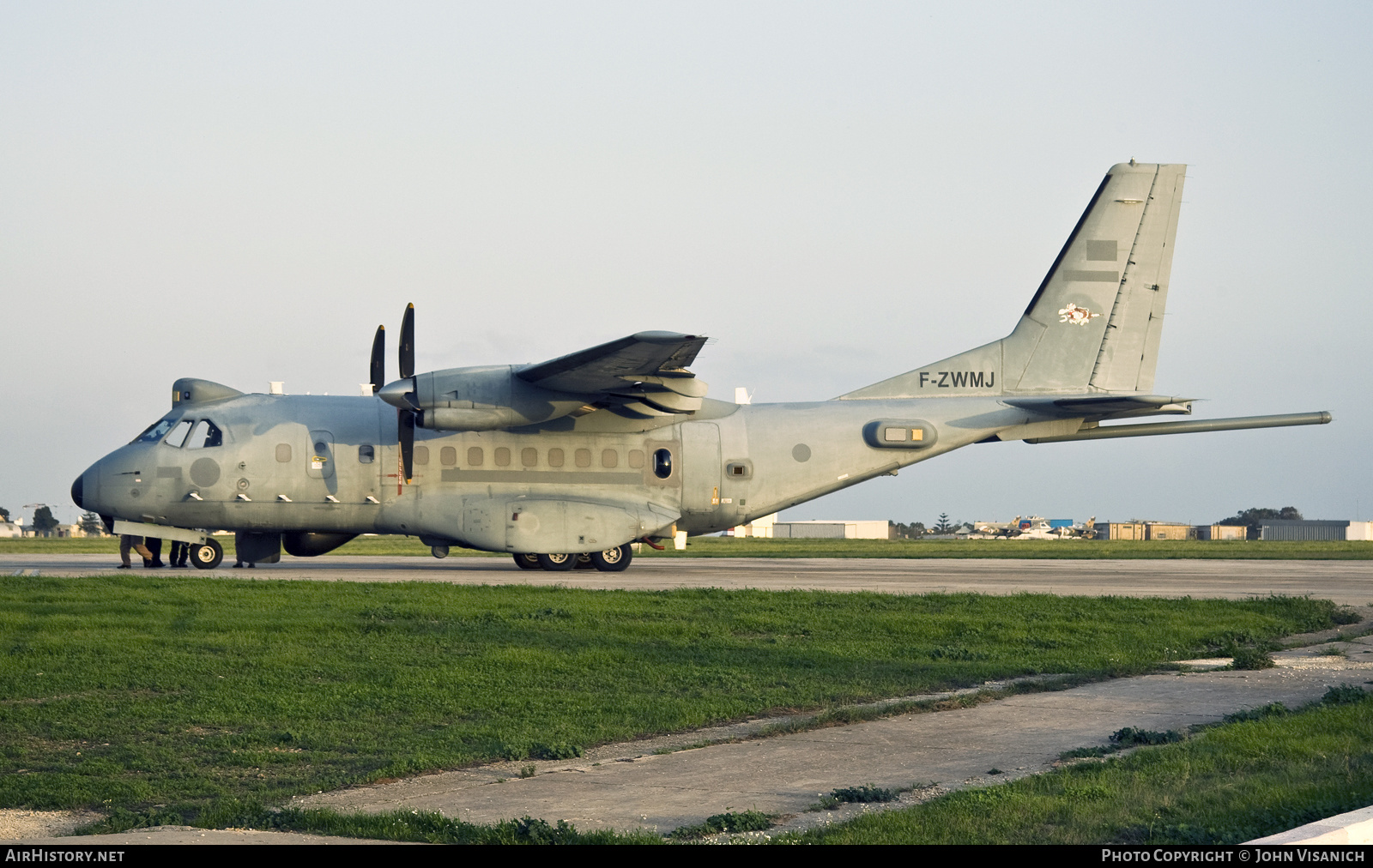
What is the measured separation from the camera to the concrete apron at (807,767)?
6867 millimetres

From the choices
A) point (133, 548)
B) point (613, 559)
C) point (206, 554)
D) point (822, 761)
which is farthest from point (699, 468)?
point (822, 761)

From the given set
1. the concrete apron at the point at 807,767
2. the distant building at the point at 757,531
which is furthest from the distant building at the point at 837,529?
the concrete apron at the point at 807,767

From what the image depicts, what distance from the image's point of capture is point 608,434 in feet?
88.0

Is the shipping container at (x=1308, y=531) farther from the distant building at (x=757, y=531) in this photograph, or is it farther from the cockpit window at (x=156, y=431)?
the cockpit window at (x=156, y=431)

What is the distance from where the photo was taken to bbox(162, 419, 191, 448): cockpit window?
25.8 m

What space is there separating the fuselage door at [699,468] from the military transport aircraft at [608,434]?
0.04m

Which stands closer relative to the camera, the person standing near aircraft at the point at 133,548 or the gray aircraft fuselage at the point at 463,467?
the gray aircraft fuselage at the point at 463,467

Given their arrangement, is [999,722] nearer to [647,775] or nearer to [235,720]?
[647,775]

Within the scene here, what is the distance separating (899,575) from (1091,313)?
25.6ft

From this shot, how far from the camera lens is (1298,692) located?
36.6 ft

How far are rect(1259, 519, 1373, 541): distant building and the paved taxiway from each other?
81107mm

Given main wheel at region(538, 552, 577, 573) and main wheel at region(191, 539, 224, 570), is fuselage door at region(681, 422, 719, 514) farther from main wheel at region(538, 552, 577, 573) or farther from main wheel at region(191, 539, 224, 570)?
main wheel at region(191, 539, 224, 570)
